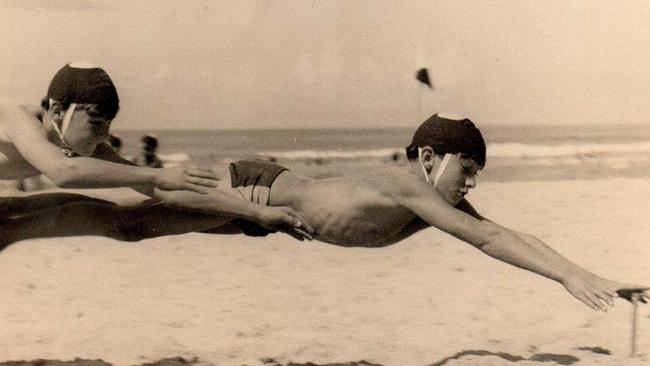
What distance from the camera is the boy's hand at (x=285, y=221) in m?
3.49

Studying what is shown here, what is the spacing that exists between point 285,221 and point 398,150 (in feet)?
28.7

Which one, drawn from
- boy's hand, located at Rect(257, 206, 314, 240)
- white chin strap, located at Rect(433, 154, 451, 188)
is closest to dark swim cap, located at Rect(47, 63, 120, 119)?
boy's hand, located at Rect(257, 206, 314, 240)

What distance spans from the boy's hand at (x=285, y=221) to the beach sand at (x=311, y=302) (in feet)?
2.46

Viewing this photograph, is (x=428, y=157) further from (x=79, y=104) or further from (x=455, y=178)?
(x=79, y=104)

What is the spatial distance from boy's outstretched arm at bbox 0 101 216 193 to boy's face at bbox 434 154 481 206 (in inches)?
36.6

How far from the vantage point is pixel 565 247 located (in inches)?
225

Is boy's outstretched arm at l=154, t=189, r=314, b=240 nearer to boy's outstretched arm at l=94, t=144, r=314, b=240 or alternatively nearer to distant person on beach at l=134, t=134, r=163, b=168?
boy's outstretched arm at l=94, t=144, r=314, b=240

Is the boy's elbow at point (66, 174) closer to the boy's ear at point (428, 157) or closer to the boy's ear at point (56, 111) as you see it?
the boy's ear at point (56, 111)

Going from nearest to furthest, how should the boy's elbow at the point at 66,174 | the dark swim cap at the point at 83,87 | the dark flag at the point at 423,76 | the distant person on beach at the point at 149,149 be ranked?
1. the boy's elbow at the point at 66,174
2. the dark swim cap at the point at 83,87
3. the dark flag at the point at 423,76
4. the distant person on beach at the point at 149,149

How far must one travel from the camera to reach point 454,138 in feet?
11.5

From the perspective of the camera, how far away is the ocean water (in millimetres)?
9266

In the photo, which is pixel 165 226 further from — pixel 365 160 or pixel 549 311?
pixel 365 160

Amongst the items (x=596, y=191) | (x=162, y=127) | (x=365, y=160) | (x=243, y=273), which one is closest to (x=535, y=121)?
(x=243, y=273)

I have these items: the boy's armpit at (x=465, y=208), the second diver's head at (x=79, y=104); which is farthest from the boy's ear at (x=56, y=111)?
the boy's armpit at (x=465, y=208)
